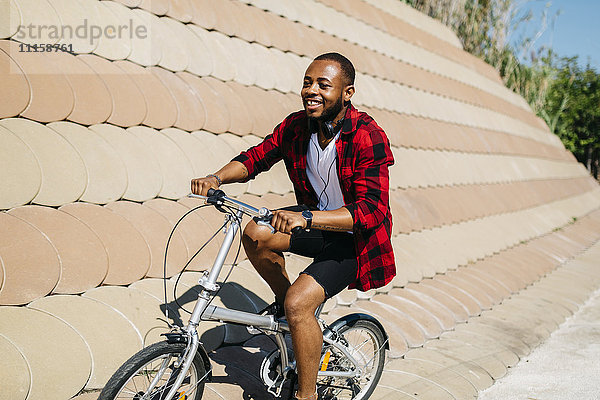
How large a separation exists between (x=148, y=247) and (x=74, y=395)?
1065 millimetres

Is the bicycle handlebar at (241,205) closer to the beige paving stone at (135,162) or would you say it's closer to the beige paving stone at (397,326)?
the beige paving stone at (135,162)

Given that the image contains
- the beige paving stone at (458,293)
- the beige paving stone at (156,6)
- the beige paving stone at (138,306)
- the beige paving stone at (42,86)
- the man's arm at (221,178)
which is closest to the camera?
the man's arm at (221,178)

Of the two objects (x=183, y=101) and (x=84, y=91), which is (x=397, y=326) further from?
(x=84, y=91)

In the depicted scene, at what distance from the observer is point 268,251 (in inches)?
116

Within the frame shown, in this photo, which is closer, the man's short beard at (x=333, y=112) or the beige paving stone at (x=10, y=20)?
the man's short beard at (x=333, y=112)

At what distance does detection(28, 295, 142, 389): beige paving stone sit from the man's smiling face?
139 cm

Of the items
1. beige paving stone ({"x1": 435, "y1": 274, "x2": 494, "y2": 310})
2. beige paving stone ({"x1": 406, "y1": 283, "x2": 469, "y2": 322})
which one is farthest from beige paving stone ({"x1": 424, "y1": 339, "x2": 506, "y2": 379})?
beige paving stone ({"x1": 435, "y1": 274, "x2": 494, "y2": 310})

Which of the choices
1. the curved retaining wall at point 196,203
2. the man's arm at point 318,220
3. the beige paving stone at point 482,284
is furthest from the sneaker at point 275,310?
the beige paving stone at point 482,284

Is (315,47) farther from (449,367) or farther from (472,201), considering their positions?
(449,367)

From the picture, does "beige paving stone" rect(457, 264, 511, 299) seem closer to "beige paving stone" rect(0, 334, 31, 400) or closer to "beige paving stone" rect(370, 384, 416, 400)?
"beige paving stone" rect(370, 384, 416, 400)

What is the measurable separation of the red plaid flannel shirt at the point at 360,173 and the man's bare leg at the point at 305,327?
1.07 ft

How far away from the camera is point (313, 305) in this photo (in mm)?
2732

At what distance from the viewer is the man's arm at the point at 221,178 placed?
268 centimetres

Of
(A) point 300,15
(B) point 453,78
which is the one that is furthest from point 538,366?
(B) point 453,78
